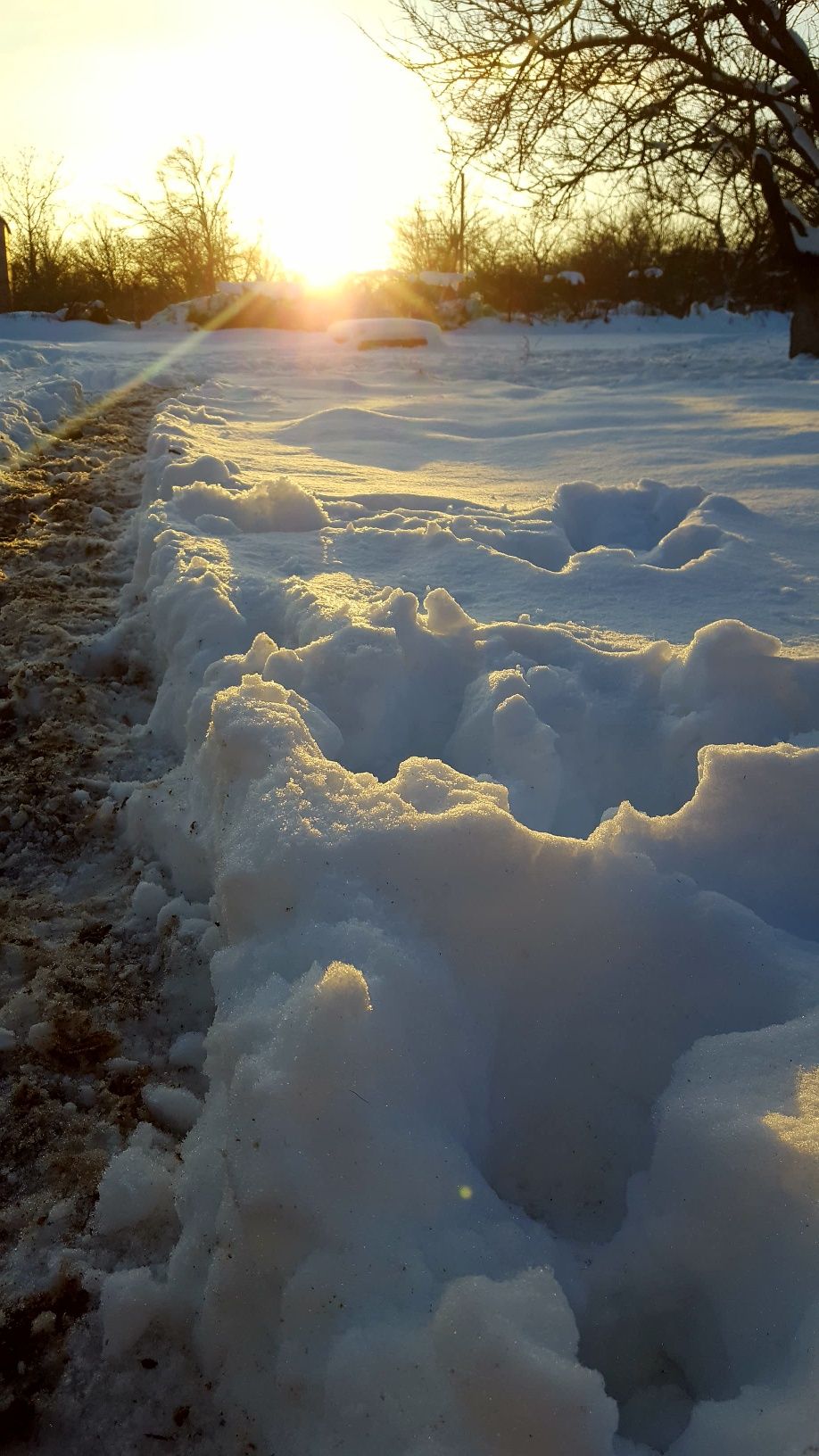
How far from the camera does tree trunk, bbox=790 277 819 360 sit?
703 cm

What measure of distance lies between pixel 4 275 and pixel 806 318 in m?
13.0

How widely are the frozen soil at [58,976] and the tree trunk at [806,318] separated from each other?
6.98m

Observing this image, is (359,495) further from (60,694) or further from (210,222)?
(210,222)

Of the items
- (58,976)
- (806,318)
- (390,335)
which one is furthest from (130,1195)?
(390,335)

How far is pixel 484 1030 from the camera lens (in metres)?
0.94

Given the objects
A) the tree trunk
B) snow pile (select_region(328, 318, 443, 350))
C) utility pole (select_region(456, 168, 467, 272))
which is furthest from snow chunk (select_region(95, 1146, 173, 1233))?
utility pole (select_region(456, 168, 467, 272))

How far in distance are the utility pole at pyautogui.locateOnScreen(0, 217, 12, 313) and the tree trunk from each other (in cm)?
1191

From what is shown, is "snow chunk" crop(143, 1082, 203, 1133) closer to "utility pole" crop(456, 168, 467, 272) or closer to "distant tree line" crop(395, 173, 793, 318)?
"distant tree line" crop(395, 173, 793, 318)

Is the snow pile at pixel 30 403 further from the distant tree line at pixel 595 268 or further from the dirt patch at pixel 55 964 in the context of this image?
the distant tree line at pixel 595 268

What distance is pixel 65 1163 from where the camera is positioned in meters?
0.98

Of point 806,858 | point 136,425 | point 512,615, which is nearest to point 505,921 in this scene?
point 806,858

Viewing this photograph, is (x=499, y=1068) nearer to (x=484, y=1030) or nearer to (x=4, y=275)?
(x=484, y=1030)

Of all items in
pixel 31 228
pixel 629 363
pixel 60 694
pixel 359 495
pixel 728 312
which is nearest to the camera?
pixel 60 694

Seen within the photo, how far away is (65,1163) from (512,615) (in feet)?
4.90
